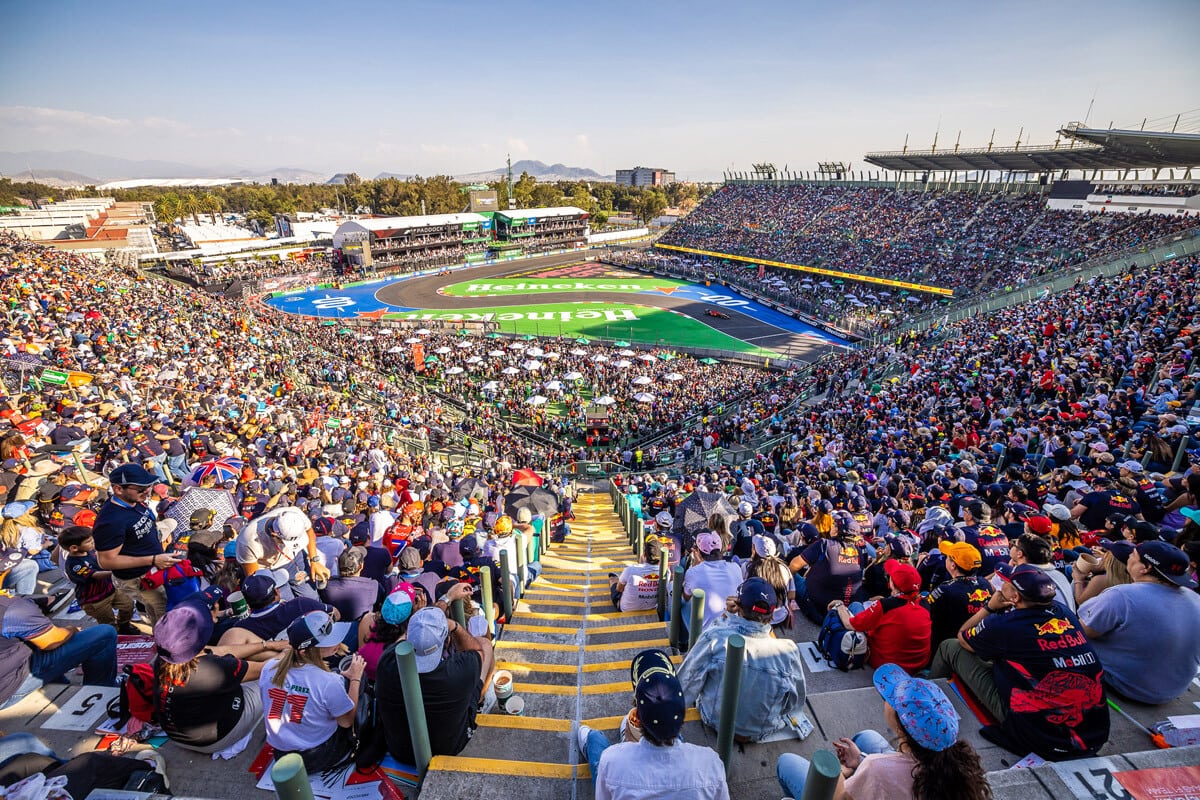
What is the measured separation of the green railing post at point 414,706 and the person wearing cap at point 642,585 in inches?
145

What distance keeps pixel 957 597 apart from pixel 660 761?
331cm

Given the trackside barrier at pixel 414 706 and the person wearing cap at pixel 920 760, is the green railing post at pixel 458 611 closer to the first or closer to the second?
the trackside barrier at pixel 414 706

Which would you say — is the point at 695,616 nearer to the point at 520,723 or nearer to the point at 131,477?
the point at 520,723

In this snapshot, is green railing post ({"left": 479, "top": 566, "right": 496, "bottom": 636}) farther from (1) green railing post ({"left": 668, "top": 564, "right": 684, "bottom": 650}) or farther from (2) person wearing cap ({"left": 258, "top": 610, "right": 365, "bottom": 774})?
(1) green railing post ({"left": 668, "top": 564, "right": 684, "bottom": 650})

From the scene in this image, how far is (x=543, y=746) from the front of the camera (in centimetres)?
374

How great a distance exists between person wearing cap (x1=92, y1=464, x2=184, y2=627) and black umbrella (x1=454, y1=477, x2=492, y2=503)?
21.6 feet

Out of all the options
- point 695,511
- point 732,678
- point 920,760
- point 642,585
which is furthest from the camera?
point 695,511

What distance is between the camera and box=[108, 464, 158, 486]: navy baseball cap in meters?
5.11

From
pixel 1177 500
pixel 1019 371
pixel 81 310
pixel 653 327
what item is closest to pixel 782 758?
pixel 1177 500

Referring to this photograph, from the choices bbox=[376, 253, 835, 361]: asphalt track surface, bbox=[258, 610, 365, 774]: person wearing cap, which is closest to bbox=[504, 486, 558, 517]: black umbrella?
bbox=[258, 610, 365, 774]: person wearing cap

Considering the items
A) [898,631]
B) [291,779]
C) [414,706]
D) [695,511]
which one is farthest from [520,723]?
[695,511]

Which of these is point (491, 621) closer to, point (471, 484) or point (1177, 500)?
point (471, 484)

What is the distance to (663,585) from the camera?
6445mm

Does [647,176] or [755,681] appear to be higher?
[647,176]
